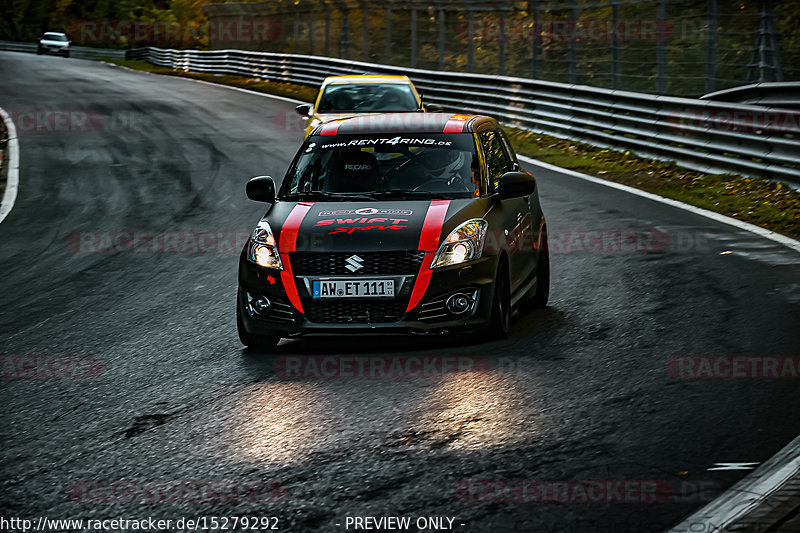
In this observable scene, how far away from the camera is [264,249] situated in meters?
7.89

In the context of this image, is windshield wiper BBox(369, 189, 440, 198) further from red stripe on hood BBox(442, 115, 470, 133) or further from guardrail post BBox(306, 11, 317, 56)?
guardrail post BBox(306, 11, 317, 56)

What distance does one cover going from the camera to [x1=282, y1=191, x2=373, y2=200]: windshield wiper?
8.50 m

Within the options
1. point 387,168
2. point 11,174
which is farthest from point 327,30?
point 387,168

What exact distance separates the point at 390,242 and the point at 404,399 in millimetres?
1409

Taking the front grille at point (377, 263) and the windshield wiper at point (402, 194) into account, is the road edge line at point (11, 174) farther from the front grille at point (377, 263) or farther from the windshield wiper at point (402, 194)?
the front grille at point (377, 263)

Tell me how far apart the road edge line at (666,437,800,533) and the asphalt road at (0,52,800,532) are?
7 centimetres

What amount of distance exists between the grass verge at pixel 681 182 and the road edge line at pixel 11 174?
873 centimetres

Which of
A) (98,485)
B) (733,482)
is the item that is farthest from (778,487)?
(98,485)

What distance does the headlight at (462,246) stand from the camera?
7660 millimetres

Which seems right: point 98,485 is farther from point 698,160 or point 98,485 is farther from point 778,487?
point 698,160

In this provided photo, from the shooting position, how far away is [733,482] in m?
5.00

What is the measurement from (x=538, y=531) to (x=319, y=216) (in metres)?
3.92

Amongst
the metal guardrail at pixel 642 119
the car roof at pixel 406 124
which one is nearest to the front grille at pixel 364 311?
the car roof at pixel 406 124

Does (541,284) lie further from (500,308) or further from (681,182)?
(681,182)
